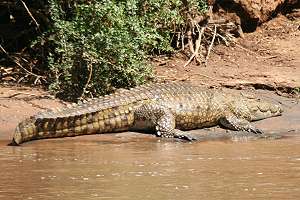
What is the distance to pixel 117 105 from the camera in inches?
361

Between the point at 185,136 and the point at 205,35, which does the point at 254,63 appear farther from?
the point at 185,136

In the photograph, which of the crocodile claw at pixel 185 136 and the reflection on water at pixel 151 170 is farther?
the crocodile claw at pixel 185 136

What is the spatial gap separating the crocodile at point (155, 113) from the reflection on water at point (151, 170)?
0.79 feet

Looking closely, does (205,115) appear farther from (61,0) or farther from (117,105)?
(61,0)

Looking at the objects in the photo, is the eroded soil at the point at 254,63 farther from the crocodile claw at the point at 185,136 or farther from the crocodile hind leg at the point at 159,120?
the crocodile claw at the point at 185,136

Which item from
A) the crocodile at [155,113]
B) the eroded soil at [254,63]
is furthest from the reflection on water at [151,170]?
the eroded soil at [254,63]

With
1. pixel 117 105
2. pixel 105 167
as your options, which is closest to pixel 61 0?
pixel 117 105

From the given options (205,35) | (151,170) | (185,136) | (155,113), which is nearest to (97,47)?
(155,113)

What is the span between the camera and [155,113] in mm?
9297

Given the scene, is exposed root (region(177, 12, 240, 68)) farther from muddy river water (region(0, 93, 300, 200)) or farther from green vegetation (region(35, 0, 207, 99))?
muddy river water (region(0, 93, 300, 200))

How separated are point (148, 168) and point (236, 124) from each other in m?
3.09

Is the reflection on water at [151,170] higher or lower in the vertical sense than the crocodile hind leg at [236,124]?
lower

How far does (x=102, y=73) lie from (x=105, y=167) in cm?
352

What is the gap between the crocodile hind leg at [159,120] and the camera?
911 cm
